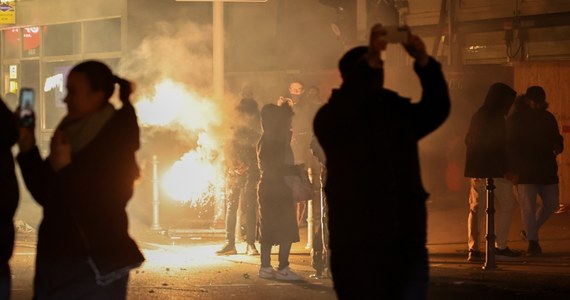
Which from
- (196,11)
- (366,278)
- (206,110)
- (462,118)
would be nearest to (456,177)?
(462,118)

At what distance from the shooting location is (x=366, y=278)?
15.1ft

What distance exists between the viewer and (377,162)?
4.62 meters

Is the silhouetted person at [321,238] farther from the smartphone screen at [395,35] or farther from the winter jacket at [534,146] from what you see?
the smartphone screen at [395,35]

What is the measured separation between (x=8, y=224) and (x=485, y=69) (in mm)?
13159

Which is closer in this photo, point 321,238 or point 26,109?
point 26,109

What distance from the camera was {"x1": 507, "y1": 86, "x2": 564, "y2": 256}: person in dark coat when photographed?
11703mm

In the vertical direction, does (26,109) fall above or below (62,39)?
below

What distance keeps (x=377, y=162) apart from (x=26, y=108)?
1.64m

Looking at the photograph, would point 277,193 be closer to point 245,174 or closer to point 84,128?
point 245,174

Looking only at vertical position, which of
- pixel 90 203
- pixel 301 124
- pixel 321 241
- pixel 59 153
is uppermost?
pixel 301 124

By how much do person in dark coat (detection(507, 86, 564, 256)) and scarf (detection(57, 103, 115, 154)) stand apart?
7662 millimetres

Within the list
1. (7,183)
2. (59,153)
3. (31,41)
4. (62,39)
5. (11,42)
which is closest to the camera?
(59,153)

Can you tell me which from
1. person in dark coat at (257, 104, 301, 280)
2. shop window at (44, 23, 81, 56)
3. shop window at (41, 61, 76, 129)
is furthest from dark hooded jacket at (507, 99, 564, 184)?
shop window at (41, 61, 76, 129)

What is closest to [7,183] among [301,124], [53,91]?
[301,124]
